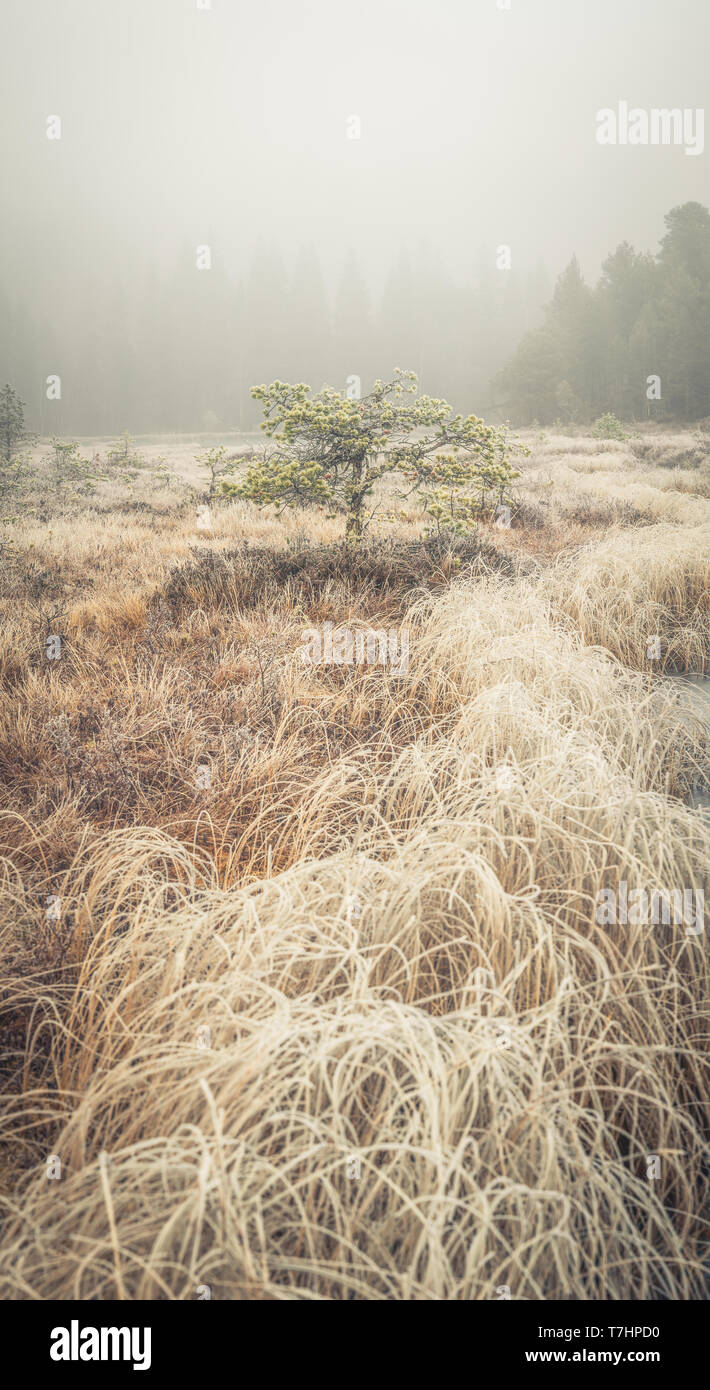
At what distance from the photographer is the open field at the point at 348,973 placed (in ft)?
3.94

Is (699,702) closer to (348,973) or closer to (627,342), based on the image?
(348,973)

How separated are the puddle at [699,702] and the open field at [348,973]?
44 millimetres

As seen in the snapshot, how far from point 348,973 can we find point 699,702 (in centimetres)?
331

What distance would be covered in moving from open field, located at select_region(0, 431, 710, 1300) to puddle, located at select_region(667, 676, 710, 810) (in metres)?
0.04

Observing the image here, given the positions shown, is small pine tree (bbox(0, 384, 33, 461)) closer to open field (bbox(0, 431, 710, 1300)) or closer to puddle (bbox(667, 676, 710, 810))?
open field (bbox(0, 431, 710, 1300))

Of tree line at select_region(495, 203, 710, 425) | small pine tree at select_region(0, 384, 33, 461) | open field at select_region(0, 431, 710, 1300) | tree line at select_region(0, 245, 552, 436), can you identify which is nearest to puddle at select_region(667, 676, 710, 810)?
open field at select_region(0, 431, 710, 1300)

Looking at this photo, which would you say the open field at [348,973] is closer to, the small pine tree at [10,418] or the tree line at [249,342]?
the small pine tree at [10,418]

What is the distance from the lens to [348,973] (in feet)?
5.54

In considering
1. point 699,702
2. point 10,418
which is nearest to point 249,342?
point 10,418

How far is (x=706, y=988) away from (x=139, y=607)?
4740 millimetres

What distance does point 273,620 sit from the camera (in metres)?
4.67

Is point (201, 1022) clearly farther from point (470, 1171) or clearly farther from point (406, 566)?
point (406, 566)

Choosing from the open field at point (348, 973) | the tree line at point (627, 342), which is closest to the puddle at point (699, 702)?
the open field at point (348, 973)

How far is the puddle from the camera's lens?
3146 millimetres
